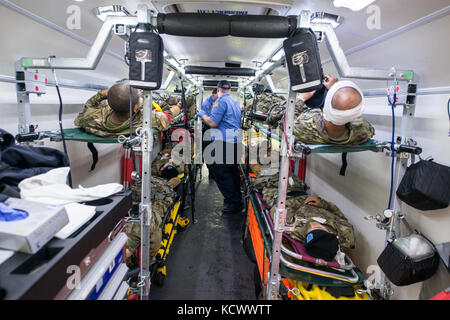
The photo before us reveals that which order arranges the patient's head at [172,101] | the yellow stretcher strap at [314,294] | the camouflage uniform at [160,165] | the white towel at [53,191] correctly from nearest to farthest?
1. the white towel at [53,191]
2. the yellow stretcher strap at [314,294]
3. the camouflage uniform at [160,165]
4. the patient's head at [172,101]

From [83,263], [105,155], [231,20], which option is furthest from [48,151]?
[105,155]

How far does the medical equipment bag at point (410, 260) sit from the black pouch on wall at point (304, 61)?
45.5 inches

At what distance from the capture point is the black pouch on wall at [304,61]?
3.87 feet

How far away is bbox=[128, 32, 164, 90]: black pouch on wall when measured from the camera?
128 centimetres

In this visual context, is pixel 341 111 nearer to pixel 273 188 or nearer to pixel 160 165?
pixel 273 188

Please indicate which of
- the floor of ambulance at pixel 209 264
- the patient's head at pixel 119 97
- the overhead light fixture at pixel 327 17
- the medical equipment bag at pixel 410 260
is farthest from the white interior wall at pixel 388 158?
the patient's head at pixel 119 97

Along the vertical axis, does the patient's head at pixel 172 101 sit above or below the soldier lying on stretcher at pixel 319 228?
above

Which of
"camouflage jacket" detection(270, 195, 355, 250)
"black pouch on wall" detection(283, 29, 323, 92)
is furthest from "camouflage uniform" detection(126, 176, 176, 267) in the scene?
"black pouch on wall" detection(283, 29, 323, 92)

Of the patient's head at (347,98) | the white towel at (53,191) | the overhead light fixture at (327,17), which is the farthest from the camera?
the overhead light fixture at (327,17)

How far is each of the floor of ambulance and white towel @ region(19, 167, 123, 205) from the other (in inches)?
66.3

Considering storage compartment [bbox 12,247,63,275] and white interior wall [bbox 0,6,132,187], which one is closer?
storage compartment [bbox 12,247,63,275]

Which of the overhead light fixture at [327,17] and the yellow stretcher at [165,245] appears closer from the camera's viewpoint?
the overhead light fixture at [327,17]

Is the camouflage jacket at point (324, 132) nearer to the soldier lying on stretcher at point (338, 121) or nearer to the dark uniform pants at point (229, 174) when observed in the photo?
the soldier lying on stretcher at point (338, 121)

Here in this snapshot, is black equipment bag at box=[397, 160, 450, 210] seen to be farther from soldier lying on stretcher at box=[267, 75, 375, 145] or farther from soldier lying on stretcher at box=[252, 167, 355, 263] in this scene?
soldier lying on stretcher at box=[252, 167, 355, 263]
